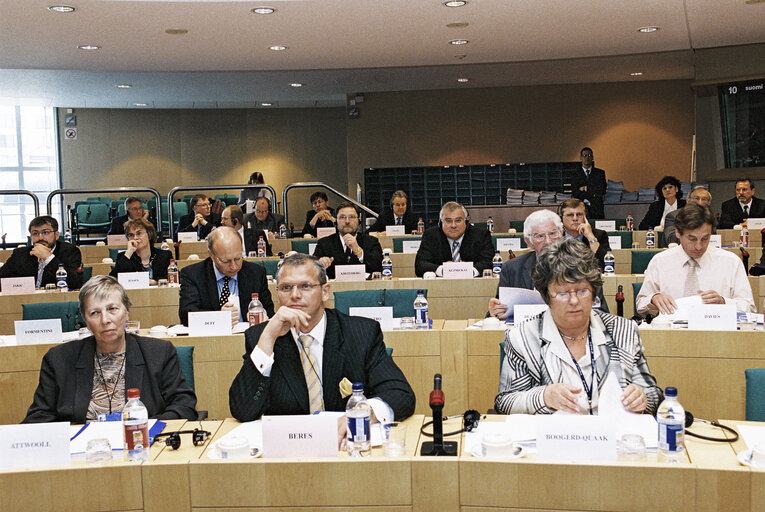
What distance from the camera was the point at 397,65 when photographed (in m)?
10.6

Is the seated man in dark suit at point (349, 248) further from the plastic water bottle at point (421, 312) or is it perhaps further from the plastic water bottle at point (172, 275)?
the plastic water bottle at point (421, 312)

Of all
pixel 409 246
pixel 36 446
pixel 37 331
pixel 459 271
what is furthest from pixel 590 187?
pixel 36 446

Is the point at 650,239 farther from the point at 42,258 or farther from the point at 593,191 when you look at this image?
the point at 42,258

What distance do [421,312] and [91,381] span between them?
6.06 ft

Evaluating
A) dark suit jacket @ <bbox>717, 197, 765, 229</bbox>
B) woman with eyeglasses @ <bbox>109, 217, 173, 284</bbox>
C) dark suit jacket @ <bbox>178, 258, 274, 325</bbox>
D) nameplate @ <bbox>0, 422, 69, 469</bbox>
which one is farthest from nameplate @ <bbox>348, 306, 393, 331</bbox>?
dark suit jacket @ <bbox>717, 197, 765, 229</bbox>

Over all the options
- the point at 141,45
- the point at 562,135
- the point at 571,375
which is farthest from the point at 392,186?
the point at 571,375

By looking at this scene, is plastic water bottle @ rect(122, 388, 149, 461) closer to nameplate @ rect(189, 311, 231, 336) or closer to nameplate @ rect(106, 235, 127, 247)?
nameplate @ rect(189, 311, 231, 336)

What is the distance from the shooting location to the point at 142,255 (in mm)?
6504

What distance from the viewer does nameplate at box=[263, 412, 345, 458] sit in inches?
85.4

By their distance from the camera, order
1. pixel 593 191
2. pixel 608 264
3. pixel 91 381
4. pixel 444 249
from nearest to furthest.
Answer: pixel 91 381
pixel 608 264
pixel 444 249
pixel 593 191

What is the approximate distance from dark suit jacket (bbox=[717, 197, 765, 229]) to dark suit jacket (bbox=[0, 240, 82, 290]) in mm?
6977

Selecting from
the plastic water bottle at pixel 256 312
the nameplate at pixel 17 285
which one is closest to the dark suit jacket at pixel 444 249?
the plastic water bottle at pixel 256 312

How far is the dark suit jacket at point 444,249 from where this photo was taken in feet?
21.4

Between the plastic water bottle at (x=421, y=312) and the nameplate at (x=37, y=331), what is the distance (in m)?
1.90
